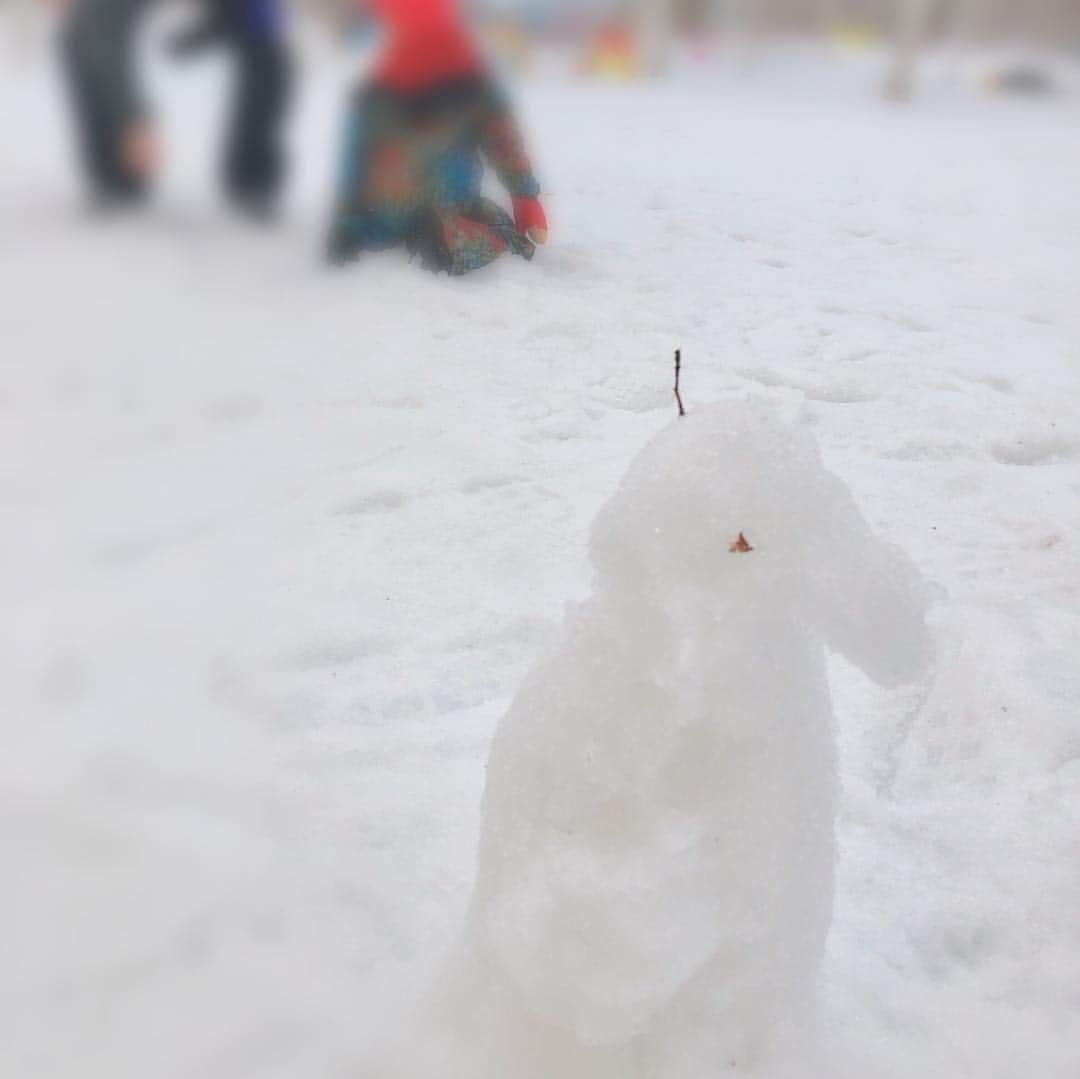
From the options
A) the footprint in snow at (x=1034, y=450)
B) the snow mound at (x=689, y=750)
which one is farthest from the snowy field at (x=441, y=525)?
the snow mound at (x=689, y=750)

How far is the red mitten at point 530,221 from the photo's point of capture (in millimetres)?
858

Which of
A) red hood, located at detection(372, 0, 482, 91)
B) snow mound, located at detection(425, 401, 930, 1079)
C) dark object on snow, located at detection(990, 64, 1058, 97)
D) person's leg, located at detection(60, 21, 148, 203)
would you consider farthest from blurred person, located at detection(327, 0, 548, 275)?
dark object on snow, located at detection(990, 64, 1058, 97)

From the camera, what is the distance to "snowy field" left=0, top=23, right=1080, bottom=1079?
692mm

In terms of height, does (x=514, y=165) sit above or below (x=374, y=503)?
above

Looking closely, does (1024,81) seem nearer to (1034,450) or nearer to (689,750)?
(1034,450)

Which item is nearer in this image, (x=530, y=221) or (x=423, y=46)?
(x=423, y=46)

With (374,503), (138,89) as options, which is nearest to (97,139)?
(138,89)

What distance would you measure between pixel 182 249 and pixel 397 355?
0.67 ft

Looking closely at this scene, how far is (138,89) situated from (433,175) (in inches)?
10.5

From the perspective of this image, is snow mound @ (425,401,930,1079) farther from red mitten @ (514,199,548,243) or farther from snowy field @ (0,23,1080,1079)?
red mitten @ (514,199,548,243)

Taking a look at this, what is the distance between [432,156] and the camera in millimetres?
852

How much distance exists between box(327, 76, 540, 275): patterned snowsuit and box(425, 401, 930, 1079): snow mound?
0.99 ft

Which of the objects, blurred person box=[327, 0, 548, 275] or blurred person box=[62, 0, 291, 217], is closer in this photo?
blurred person box=[62, 0, 291, 217]

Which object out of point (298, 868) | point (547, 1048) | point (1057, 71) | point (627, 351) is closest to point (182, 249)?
point (627, 351)
